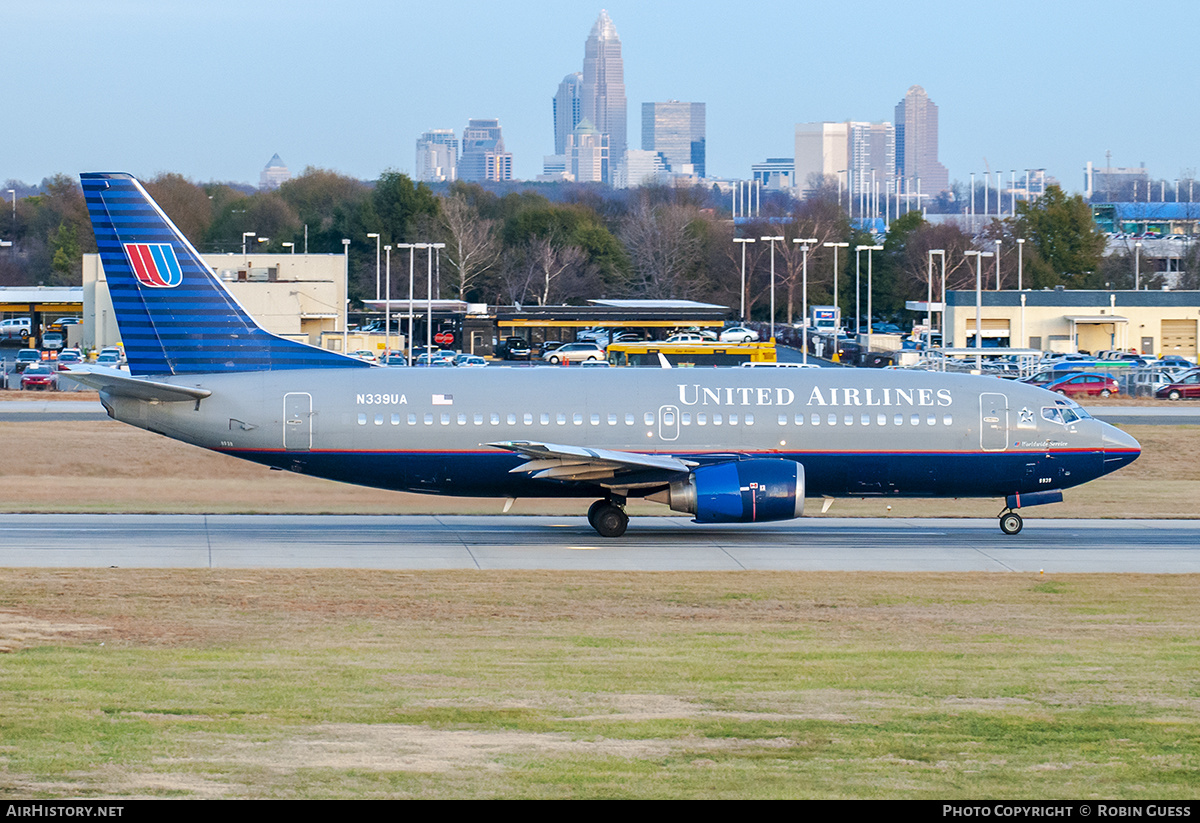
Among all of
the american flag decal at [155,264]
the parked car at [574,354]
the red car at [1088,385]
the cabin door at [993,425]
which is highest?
the american flag decal at [155,264]

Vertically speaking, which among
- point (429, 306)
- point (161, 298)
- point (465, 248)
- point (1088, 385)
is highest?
point (465, 248)

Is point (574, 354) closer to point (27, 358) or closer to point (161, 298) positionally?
point (27, 358)

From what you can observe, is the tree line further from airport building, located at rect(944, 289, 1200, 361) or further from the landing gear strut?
the landing gear strut

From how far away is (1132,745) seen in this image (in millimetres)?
14148

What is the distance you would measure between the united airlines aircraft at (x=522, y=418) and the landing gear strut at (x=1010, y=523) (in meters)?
1.20

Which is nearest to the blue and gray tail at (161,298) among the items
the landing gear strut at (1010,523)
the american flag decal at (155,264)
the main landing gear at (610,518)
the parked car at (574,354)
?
the american flag decal at (155,264)

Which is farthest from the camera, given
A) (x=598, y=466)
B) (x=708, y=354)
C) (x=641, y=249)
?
(x=641, y=249)

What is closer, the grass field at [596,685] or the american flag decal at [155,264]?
the grass field at [596,685]

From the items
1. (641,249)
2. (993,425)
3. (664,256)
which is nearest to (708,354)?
(993,425)

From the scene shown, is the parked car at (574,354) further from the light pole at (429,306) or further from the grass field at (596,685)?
the grass field at (596,685)

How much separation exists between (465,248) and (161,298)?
364 ft

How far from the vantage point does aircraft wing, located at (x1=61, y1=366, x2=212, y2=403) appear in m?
30.4

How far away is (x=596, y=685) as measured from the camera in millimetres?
A: 17141

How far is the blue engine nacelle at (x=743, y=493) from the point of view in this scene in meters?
31.0
